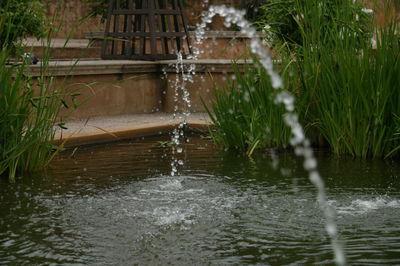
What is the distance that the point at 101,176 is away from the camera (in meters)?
6.17

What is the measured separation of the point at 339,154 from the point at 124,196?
223 cm

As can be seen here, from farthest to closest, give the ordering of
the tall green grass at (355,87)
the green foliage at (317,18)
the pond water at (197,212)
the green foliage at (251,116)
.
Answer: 1. the green foliage at (251,116)
2. the green foliage at (317,18)
3. the tall green grass at (355,87)
4. the pond water at (197,212)

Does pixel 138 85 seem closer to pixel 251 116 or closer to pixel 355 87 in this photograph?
pixel 251 116

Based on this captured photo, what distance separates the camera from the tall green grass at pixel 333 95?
671 centimetres

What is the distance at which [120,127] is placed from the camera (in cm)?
838

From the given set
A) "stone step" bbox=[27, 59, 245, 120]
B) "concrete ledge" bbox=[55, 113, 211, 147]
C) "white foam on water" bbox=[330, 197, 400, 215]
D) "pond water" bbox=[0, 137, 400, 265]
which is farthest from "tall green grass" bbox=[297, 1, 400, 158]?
"stone step" bbox=[27, 59, 245, 120]

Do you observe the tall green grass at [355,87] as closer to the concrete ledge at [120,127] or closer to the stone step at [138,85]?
the concrete ledge at [120,127]

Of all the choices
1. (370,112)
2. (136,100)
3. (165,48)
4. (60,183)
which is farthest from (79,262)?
(165,48)

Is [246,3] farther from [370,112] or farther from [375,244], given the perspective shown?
[375,244]

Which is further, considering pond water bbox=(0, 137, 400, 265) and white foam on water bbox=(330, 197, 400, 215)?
white foam on water bbox=(330, 197, 400, 215)

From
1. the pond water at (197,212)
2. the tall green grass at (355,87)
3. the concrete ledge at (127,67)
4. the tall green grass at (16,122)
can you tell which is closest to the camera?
the pond water at (197,212)

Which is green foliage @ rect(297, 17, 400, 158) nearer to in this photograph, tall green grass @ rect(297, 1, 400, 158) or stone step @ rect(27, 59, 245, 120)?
tall green grass @ rect(297, 1, 400, 158)

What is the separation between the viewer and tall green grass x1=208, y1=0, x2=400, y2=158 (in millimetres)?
6715

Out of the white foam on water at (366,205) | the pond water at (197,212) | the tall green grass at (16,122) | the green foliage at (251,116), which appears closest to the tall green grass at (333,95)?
the green foliage at (251,116)
